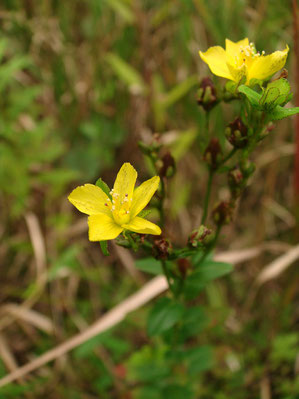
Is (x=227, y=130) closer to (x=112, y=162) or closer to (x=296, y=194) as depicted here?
(x=296, y=194)

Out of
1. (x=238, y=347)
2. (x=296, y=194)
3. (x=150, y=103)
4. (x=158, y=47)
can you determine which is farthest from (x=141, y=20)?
(x=238, y=347)

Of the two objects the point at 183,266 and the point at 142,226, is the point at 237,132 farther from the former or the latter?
the point at 183,266

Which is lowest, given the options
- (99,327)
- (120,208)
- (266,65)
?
(99,327)

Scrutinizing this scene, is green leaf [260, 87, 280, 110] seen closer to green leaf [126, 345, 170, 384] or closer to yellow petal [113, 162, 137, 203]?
yellow petal [113, 162, 137, 203]

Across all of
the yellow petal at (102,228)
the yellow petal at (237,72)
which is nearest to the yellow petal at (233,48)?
the yellow petal at (237,72)

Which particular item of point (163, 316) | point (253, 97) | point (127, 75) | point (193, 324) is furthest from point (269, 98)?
point (127, 75)

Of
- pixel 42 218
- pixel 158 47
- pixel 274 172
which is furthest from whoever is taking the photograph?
pixel 158 47
